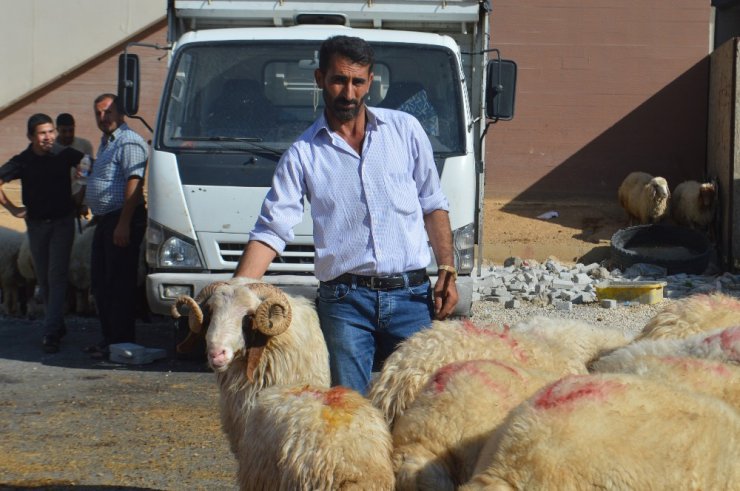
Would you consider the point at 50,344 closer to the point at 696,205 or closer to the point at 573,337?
the point at 573,337

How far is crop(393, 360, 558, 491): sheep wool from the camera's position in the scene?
3273 millimetres

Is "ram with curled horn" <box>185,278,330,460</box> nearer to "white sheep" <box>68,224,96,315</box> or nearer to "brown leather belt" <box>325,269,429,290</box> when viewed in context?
"brown leather belt" <box>325,269,429,290</box>

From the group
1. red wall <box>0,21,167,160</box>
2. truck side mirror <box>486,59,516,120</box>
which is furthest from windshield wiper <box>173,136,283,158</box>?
red wall <box>0,21,167,160</box>

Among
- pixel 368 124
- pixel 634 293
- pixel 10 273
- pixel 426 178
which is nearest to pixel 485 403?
pixel 426 178

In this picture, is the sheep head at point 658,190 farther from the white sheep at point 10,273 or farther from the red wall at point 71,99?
the white sheep at point 10,273

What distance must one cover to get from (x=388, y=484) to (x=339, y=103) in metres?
1.66

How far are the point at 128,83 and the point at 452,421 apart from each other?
641 centimetres

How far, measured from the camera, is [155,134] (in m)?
8.74

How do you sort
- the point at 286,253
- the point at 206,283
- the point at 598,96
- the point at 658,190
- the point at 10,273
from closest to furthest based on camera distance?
the point at 206,283
the point at 286,253
the point at 10,273
the point at 658,190
the point at 598,96

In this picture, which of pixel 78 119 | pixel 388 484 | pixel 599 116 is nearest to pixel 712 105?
pixel 599 116

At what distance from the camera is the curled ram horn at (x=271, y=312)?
4.02 meters

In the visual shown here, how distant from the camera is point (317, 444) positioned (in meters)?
3.29

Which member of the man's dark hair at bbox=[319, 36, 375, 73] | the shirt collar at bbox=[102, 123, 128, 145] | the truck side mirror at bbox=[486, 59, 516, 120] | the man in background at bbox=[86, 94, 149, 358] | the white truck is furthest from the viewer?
the shirt collar at bbox=[102, 123, 128, 145]

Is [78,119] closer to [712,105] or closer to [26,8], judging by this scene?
[26,8]
